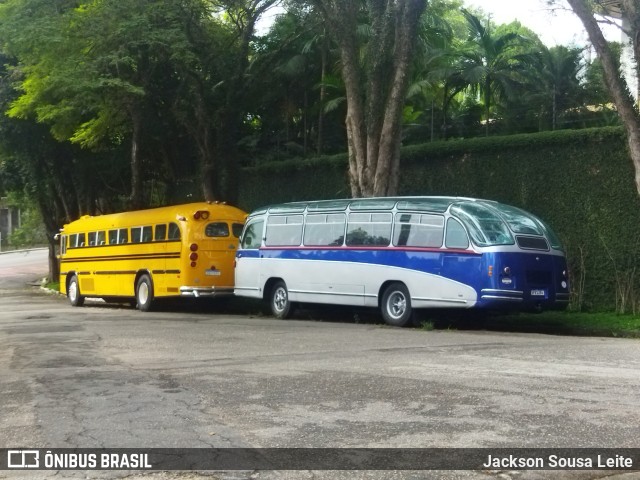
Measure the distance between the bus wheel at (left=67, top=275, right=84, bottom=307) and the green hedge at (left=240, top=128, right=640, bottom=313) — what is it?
1234cm

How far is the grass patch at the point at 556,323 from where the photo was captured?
54.8ft

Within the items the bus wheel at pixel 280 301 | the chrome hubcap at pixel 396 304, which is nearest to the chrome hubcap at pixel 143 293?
the bus wheel at pixel 280 301

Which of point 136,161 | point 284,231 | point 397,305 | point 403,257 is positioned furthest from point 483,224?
point 136,161

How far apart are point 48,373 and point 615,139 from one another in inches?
507

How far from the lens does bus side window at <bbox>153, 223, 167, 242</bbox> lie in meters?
24.1

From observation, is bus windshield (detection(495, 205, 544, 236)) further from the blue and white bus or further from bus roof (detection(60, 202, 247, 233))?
bus roof (detection(60, 202, 247, 233))

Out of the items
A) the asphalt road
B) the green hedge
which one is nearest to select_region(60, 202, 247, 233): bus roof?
the green hedge

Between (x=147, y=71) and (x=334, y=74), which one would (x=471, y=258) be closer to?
(x=147, y=71)

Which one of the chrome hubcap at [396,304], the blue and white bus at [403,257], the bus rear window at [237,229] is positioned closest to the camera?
the blue and white bus at [403,257]

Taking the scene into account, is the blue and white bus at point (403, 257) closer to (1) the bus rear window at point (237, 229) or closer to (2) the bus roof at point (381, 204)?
(2) the bus roof at point (381, 204)

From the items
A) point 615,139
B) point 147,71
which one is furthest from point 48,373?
point 147,71

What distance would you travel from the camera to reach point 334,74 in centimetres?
3189

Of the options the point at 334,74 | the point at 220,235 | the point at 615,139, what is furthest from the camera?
the point at 334,74

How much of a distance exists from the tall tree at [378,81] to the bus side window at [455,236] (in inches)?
176
